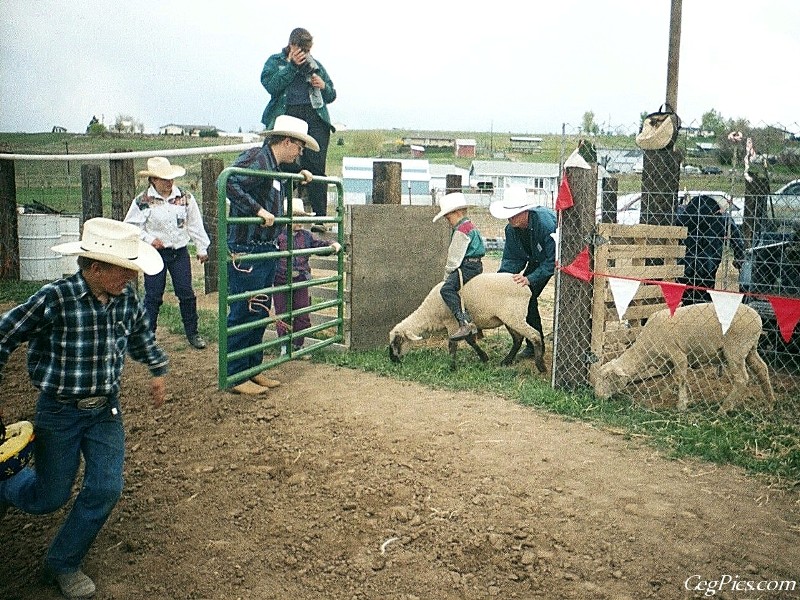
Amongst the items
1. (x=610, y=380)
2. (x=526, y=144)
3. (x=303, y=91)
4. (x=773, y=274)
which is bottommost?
(x=610, y=380)

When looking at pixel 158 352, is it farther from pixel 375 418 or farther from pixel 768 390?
pixel 768 390

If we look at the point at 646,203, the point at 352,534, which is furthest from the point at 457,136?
the point at 352,534

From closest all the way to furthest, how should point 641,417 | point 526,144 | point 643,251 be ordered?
point 641,417 < point 643,251 < point 526,144

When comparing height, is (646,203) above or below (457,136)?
below

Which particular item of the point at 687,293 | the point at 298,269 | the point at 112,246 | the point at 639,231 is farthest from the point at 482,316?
the point at 112,246

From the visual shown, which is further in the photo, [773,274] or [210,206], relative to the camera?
[210,206]

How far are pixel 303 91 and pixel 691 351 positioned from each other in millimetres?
4676

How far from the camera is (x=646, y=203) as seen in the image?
7461 mm

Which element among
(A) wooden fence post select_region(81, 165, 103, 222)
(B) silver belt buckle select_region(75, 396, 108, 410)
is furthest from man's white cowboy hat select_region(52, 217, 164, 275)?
(A) wooden fence post select_region(81, 165, 103, 222)

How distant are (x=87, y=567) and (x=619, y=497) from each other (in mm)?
2801

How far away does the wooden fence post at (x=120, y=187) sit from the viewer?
10094 millimetres

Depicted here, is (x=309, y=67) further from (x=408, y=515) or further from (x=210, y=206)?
(x=408, y=515)

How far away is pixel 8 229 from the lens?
1155 centimetres

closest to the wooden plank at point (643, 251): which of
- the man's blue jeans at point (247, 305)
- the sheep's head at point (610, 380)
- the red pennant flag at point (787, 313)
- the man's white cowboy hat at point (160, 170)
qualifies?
the sheep's head at point (610, 380)
